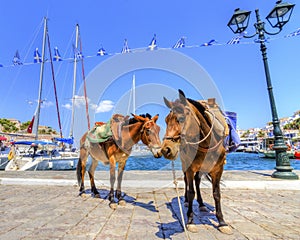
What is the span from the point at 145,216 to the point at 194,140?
1978 mm

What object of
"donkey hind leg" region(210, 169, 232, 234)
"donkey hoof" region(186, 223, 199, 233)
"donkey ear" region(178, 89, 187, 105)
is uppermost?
"donkey ear" region(178, 89, 187, 105)

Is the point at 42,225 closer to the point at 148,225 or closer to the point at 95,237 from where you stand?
the point at 95,237

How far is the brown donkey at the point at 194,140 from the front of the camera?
8.43 feet

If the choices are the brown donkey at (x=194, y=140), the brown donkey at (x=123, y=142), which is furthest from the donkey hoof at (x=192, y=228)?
the brown donkey at (x=123, y=142)

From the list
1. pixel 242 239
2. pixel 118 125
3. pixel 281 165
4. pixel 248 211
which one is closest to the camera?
pixel 242 239

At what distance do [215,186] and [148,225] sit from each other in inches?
53.5

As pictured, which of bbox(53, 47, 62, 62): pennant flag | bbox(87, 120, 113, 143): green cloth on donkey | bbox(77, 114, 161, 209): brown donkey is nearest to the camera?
bbox(77, 114, 161, 209): brown donkey

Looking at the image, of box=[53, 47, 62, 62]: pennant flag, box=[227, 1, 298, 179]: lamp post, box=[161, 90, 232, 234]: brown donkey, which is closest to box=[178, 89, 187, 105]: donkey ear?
box=[161, 90, 232, 234]: brown donkey

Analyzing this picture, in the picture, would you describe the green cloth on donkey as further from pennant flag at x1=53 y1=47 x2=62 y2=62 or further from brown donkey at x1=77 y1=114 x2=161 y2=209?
pennant flag at x1=53 y1=47 x2=62 y2=62

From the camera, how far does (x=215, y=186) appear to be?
325 centimetres

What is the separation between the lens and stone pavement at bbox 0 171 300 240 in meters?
2.84

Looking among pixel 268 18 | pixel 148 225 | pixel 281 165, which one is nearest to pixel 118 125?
pixel 148 225

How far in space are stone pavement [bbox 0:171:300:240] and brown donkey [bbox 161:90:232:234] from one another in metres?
0.54

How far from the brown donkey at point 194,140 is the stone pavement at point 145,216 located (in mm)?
540
